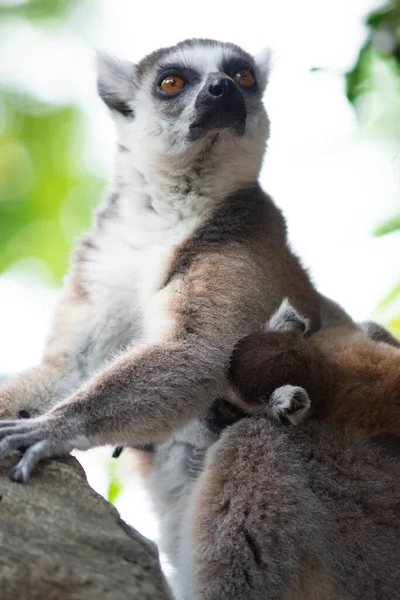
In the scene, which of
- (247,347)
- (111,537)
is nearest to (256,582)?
(111,537)

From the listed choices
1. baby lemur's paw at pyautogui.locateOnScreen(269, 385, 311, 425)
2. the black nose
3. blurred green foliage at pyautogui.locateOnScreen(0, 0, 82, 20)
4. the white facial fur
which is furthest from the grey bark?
blurred green foliage at pyautogui.locateOnScreen(0, 0, 82, 20)

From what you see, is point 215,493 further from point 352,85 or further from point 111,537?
point 352,85

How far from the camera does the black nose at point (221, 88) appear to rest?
14.7ft

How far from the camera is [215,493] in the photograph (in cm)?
356

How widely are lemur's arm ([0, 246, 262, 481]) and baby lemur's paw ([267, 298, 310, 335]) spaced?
90mm

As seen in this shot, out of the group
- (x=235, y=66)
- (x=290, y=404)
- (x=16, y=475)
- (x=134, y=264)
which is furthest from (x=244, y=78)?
(x=16, y=475)

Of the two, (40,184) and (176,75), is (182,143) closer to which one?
(176,75)

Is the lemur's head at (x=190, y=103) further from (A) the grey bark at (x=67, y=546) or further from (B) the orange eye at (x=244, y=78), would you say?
(A) the grey bark at (x=67, y=546)

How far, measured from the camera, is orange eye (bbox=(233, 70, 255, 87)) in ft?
16.4

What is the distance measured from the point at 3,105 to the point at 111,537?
4.67 metres

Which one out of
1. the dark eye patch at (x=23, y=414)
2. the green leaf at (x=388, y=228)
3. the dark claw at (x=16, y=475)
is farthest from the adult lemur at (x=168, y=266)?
the green leaf at (x=388, y=228)

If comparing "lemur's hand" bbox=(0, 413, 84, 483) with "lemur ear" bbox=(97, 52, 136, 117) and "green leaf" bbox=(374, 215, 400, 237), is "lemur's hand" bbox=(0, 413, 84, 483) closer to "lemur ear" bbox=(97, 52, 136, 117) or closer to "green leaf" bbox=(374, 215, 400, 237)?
"green leaf" bbox=(374, 215, 400, 237)

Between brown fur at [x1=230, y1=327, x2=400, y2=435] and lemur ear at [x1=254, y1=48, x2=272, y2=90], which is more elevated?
lemur ear at [x1=254, y1=48, x2=272, y2=90]

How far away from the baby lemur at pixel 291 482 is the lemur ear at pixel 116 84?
1.79 meters
